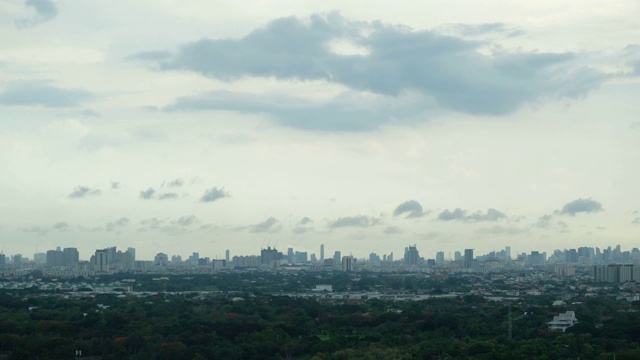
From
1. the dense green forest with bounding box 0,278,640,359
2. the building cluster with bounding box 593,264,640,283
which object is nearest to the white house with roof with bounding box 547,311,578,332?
the dense green forest with bounding box 0,278,640,359

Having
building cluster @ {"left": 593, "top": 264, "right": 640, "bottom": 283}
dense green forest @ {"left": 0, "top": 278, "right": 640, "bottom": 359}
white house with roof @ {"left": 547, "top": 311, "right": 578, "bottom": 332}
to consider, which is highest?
building cluster @ {"left": 593, "top": 264, "right": 640, "bottom": 283}

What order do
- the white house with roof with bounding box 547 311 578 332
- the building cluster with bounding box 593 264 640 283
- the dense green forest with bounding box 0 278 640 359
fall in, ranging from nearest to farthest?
the dense green forest with bounding box 0 278 640 359, the white house with roof with bounding box 547 311 578 332, the building cluster with bounding box 593 264 640 283

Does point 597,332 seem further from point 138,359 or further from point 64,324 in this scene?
point 64,324

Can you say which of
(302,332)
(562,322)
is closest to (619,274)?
(562,322)

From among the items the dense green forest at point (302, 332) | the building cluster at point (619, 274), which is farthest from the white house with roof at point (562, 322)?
the building cluster at point (619, 274)

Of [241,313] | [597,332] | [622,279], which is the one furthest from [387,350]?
[622,279]

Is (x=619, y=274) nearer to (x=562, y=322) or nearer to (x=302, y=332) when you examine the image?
(x=562, y=322)

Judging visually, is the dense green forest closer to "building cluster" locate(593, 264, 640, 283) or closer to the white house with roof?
the white house with roof
